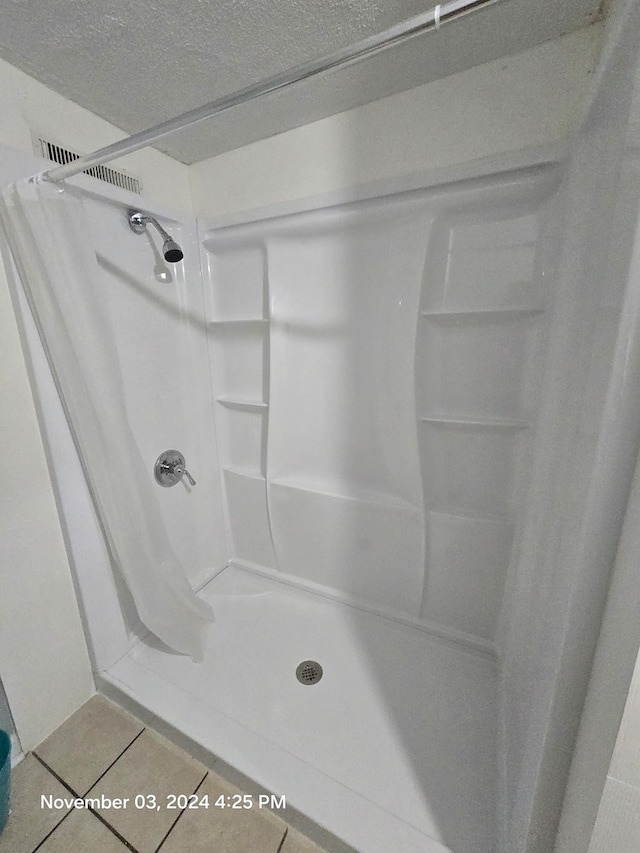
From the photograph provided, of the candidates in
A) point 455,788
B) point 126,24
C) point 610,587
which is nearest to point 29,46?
point 126,24

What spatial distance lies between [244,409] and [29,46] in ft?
4.09

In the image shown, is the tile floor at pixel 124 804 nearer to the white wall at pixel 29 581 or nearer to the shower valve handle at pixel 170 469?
the white wall at pixel 29 581

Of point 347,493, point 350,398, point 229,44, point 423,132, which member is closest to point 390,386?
point 350,398

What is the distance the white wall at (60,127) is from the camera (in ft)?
3.08

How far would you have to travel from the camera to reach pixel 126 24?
2.75 ft

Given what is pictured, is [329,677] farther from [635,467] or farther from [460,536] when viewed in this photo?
[635,467]

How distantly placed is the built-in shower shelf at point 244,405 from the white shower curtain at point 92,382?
558 millimetres

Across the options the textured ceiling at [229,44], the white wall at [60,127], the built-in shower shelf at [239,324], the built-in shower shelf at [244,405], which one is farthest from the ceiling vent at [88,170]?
the built-in shower shelf at [244,405]

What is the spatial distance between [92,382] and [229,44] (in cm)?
100

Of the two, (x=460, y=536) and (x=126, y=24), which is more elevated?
(x=126, y=24)

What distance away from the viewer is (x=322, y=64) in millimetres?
555

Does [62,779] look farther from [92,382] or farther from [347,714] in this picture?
[92,382]

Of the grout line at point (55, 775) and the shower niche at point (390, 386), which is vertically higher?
the shower niche at point (390, 386)

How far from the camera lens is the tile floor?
889 mm
